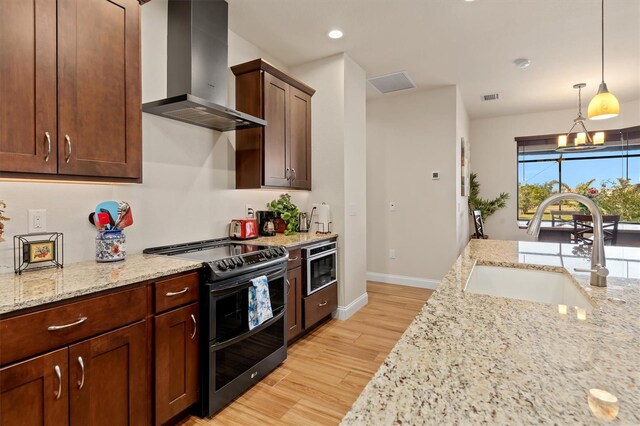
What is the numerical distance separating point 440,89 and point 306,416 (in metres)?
4.46

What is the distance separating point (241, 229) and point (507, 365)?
8.35 feet

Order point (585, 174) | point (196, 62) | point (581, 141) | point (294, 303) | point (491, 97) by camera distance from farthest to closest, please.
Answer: point (585, 174) → point (491, 97) → point (581, 141) → point (294, 303) → point (196, 62)

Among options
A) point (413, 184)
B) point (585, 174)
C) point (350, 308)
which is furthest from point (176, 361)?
point (585, 174)

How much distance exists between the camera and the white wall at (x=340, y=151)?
3527 mm

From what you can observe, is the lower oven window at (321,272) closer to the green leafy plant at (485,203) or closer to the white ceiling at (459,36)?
the white ceiling at (459,36)

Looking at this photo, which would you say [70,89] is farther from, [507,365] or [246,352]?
[507,365]

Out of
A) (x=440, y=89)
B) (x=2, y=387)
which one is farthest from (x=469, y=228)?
(x=2, y=387)

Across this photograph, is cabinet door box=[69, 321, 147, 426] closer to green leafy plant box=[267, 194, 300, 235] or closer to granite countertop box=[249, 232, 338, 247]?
granite countertop box=[249, 232, 338, 247]

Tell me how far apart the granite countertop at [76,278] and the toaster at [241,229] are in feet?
3.09

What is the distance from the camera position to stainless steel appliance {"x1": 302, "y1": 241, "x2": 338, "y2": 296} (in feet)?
9.79

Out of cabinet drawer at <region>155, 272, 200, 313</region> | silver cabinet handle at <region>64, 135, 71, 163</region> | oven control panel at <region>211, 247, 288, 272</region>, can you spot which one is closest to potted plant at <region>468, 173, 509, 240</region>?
oven control panel at <region>211, 247, 288, 272</region>

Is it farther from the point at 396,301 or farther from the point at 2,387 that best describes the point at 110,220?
the point at 396,301

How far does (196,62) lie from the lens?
7.80 feet

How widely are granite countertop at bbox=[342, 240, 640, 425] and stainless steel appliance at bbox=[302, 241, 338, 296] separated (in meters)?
1.93
